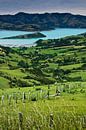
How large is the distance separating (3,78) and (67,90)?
50046 millimetres

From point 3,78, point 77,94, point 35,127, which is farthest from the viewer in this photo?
point 3,78

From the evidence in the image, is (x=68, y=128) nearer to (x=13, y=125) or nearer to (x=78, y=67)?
(x=13, y=125)

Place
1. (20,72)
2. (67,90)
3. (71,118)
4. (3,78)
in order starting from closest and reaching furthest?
(71,118), (67,90), (3,78), (20,72)

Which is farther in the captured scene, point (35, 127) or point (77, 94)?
point (77, 94)

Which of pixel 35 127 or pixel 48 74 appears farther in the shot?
pixel 48 74

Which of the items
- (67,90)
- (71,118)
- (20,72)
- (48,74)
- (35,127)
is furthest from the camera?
(48,74)

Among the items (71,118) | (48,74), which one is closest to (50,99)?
(71,118)

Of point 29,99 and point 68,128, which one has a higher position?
point 68,128

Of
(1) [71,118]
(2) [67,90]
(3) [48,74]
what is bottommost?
(3) [48,74]

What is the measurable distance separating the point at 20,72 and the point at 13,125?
129925 mm

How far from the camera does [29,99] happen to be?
7075 centimetres

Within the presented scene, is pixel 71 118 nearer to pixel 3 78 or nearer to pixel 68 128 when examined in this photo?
pixel 68 128

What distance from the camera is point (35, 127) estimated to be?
33812 millimetres

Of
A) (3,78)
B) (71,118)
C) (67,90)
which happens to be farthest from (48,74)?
(71,118)
